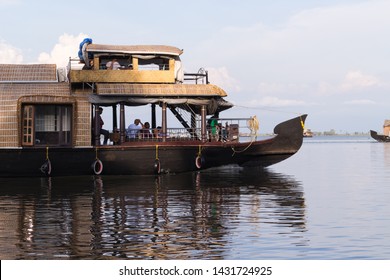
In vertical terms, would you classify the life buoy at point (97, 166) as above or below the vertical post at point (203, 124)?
below

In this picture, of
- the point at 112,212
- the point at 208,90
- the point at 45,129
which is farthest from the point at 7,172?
the point at 112,212

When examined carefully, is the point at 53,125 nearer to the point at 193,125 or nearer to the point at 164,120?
the point at 164,120

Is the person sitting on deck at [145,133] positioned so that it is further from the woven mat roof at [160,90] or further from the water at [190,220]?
the water at [190,220]

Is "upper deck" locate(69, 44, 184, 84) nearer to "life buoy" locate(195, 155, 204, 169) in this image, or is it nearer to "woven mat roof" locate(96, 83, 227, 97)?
"woven mat roof" locate(96, 83, 227, 97)

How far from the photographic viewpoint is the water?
11.4 m

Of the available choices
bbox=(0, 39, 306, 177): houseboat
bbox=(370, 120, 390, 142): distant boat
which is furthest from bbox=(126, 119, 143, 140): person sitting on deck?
bbox=(370, 120, 390, 142): distant boat

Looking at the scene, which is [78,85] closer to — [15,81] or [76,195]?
[15,81]

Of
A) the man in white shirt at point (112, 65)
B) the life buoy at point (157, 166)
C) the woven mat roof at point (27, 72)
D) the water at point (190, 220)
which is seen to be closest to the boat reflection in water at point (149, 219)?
the water at point (190, 220)

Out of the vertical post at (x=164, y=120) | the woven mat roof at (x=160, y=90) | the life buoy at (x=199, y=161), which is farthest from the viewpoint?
the vertical post at (x=164, y=120)

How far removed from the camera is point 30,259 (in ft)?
34.9

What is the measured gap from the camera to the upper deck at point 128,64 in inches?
1061

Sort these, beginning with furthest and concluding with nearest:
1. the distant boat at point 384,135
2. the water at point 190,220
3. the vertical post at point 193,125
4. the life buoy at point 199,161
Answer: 1. the distant boat at point 384,135
2. the vertical post at point 193,125
3. the life buoy at point 199,161
4. the water at point 190,220

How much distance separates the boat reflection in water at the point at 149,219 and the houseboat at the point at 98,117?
5.11ft

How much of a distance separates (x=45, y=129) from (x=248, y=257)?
17644mm
